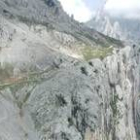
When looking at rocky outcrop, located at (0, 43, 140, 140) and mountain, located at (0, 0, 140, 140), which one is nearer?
rocky outcrop, located at (0, 43, 140, 140)

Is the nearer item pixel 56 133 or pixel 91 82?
pixel 56 133

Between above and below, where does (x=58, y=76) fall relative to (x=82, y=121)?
above

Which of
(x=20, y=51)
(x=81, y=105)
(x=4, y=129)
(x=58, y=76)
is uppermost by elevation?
(x=20, y=51)

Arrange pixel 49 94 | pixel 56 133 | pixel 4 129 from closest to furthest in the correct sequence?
1. pixel 4 129
2. pixel 56 133
3. pixel 49 94

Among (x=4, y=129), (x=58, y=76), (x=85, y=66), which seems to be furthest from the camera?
(x=85, y=66)

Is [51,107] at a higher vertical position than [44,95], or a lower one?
lower

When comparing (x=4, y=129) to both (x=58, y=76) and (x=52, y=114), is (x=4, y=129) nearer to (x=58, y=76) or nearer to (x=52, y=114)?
(x=52, y=114)

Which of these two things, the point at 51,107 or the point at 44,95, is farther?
the point at 44,95

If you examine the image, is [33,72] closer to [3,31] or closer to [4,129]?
[3,31]

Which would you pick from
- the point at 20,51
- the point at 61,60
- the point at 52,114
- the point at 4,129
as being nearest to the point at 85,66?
the point at 61,60

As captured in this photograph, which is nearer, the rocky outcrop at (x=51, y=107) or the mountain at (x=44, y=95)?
the rocky outcrop at (x=51, y=107)
